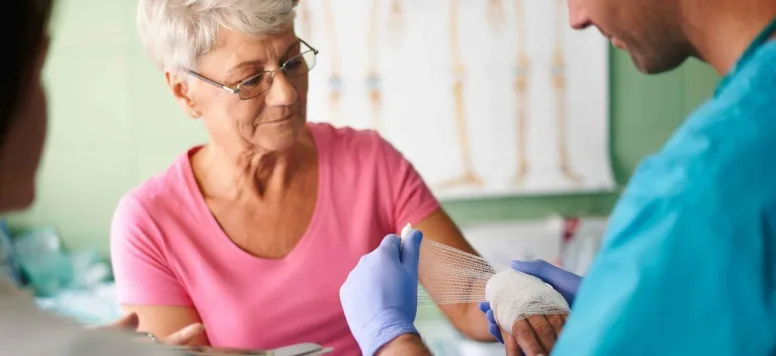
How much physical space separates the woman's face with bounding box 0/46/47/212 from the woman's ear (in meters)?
0.36

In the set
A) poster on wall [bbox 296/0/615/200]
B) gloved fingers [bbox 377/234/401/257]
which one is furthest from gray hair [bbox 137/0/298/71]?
poster on wall [bbox 296/0/615/200]

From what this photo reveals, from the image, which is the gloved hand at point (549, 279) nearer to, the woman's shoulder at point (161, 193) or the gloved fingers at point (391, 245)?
the gloved fingers at point (391, 245)

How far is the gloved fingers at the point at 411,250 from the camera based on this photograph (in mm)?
786

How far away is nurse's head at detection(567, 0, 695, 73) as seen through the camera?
59 centimetres

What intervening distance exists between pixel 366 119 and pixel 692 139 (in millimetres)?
1348

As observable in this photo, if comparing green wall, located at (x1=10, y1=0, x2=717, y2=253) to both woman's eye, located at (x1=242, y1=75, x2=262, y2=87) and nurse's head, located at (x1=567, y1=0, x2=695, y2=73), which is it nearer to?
woman's eye, located at (x1=242, y1=75, x2=262, y2=87)

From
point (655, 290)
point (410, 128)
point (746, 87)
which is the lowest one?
point (410, 128)

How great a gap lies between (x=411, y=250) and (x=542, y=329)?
14 cm

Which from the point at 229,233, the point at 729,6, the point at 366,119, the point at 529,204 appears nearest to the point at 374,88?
the point at 366,119

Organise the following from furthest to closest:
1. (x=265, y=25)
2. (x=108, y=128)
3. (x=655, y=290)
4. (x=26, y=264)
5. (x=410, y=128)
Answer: (x=410, y=128) < (x=108, y=128) < (x=26, y=264) < (x=265, y=25) < (x=655, y=290)

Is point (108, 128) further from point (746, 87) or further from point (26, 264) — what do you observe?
point (746, 87)

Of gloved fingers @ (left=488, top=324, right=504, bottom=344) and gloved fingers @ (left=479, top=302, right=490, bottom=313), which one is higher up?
gloved fingers @ (left=479, top=302, right=490, bottom=313)

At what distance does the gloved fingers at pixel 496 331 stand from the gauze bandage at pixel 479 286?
0.03m

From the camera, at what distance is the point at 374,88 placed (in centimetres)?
182
